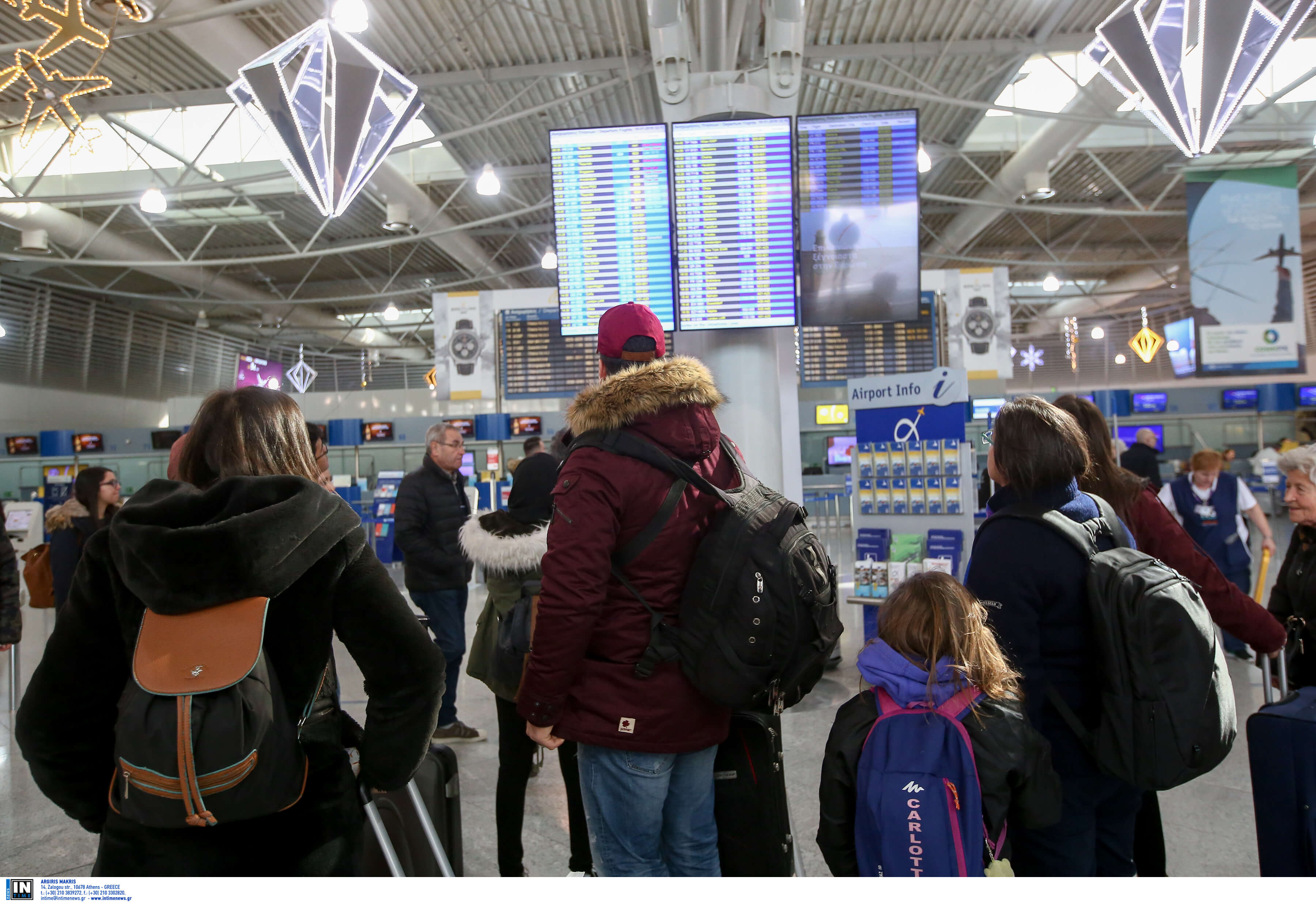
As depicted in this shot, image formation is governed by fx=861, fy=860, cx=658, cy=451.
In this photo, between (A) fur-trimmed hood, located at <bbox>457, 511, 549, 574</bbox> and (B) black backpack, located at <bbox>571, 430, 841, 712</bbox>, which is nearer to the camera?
(B) black backpack, located at <bbox>571, 430, 841, 712</bbox>


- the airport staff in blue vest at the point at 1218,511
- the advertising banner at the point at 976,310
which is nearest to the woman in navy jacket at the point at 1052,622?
the airport staff in blue vest at the point at 1218,511

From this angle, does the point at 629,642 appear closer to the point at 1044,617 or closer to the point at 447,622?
the point at 1044,617

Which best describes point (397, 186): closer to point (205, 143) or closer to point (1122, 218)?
point (205, 143)

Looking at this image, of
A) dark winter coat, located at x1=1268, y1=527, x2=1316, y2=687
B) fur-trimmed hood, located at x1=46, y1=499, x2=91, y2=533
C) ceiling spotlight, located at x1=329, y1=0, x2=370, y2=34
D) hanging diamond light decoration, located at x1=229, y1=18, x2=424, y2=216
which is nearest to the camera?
dark winter coat, located at x1=1268, y1=527, x2=1316, y2=687

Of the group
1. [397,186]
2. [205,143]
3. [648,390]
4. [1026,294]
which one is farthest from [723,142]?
[1026,294]

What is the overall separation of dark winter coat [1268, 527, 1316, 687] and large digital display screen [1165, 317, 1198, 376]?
12.5 metres

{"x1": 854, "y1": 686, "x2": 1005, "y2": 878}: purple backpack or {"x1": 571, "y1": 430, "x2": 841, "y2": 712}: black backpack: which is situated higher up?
{"x1": 571, "y1": 430, "x2": 841, "y2": 712}: black backpack

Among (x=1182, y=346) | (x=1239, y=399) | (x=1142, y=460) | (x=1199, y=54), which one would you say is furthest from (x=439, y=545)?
(x=1239, y=399)

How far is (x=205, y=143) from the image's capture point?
402 inches

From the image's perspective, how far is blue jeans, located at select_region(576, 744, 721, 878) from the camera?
187 centimetres

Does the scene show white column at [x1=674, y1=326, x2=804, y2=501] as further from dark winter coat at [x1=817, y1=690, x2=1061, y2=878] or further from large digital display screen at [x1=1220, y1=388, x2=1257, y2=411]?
large digital display screen at [x1=1220, y1=388, x2=1257, y2=411]

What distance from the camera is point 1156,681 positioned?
5.89 feet

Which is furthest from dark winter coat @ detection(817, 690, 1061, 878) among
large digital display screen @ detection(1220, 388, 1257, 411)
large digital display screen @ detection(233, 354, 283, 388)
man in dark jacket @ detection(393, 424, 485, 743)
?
large digital display screen @ detection(1220, 388, 1257, 411)

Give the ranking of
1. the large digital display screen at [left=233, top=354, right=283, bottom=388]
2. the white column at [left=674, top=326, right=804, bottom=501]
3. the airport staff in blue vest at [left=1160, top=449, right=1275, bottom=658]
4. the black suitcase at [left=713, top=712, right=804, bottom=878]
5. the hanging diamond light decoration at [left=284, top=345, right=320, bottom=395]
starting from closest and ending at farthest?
the black suitcase at [left=713, top=712, right=804, bottom=878] → the white column at [left=674, top=326, right=804, bottom=501] → the airport staff in blue vest at [left=1160, top=449, right=1275, bottom=658] → the large digital display screen at [left=233, top=354, right=283, bottom=388] → the hanging diamond light decoration at [left=284, top=345, right=320, bottom=395]
